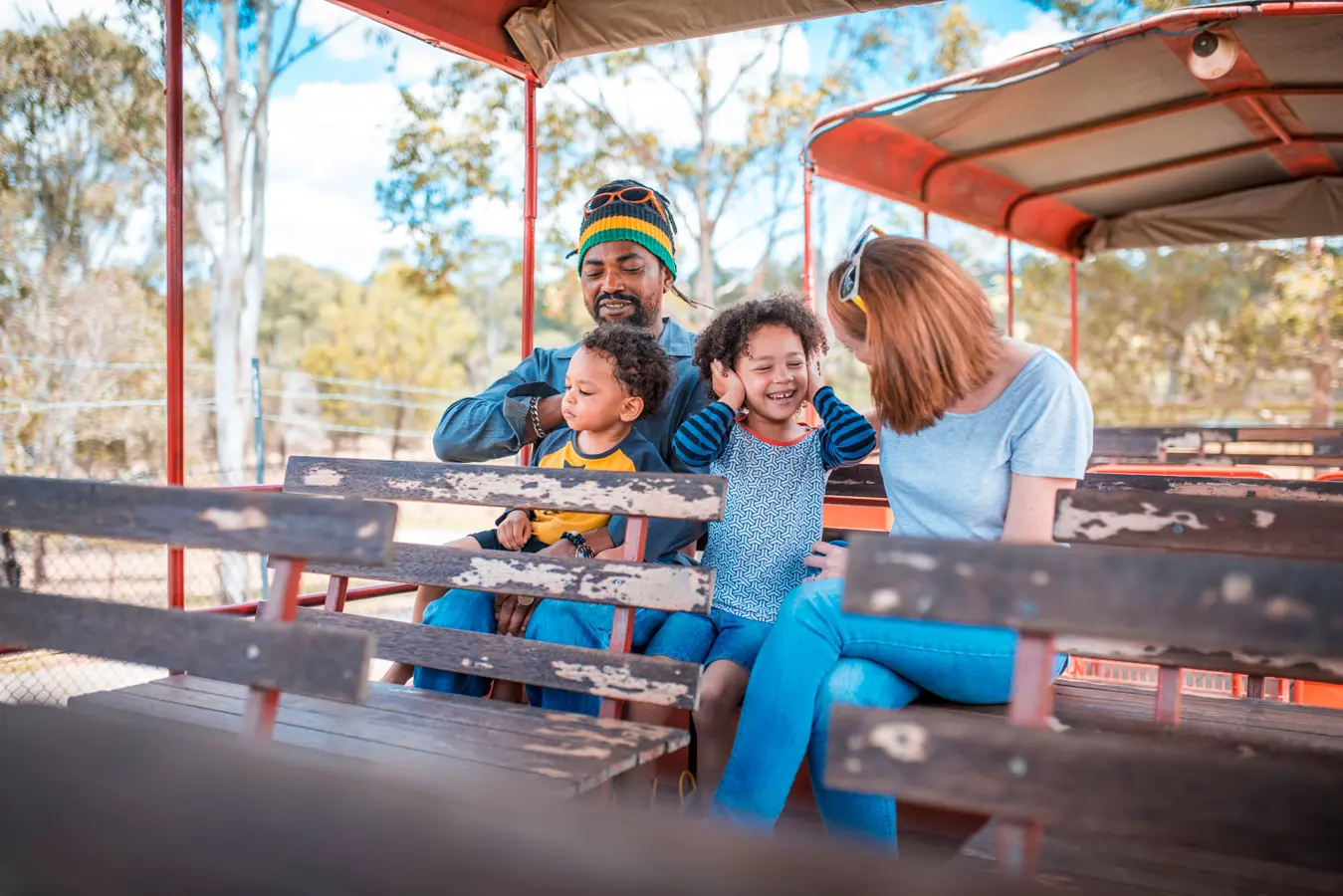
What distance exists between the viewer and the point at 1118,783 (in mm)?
1017

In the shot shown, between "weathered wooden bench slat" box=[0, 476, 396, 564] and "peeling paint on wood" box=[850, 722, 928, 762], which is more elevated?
"weathered wooden bench slat" box=[0, 476, 396, 564]

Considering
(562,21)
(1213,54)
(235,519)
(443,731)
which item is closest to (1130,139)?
(1213,54)

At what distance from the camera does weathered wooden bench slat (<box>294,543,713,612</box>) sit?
2105 millimetres

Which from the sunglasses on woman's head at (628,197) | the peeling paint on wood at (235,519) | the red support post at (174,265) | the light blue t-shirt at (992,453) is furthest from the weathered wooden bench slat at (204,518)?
the sunglasses on woman's head at (628,197)

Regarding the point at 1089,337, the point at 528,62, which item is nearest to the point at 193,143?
the point at 528,62

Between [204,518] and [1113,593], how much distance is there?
54.5 inches

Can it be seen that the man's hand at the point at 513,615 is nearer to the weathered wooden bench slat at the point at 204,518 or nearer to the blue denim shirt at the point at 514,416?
the blue denim shirt at the point at 514,416

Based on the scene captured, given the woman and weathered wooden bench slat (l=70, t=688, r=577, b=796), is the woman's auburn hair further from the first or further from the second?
weathered wooden bench slat (l=70, t=688, r=577, b=796)

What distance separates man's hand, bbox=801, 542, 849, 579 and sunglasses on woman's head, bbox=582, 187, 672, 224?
57.5 inches

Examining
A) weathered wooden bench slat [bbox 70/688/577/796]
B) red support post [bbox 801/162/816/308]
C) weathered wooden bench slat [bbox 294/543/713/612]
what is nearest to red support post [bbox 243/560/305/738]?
weathered wooden bench slat [bbox 70/688/577/796]

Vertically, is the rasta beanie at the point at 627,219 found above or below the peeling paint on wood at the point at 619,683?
above

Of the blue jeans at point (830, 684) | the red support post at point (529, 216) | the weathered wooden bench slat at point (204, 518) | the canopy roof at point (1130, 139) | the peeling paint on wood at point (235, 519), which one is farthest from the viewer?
the canopy roof at point (1130, 139)

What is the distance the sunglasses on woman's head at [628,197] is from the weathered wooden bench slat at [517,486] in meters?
1.32

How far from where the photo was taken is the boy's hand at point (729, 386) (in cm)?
272
